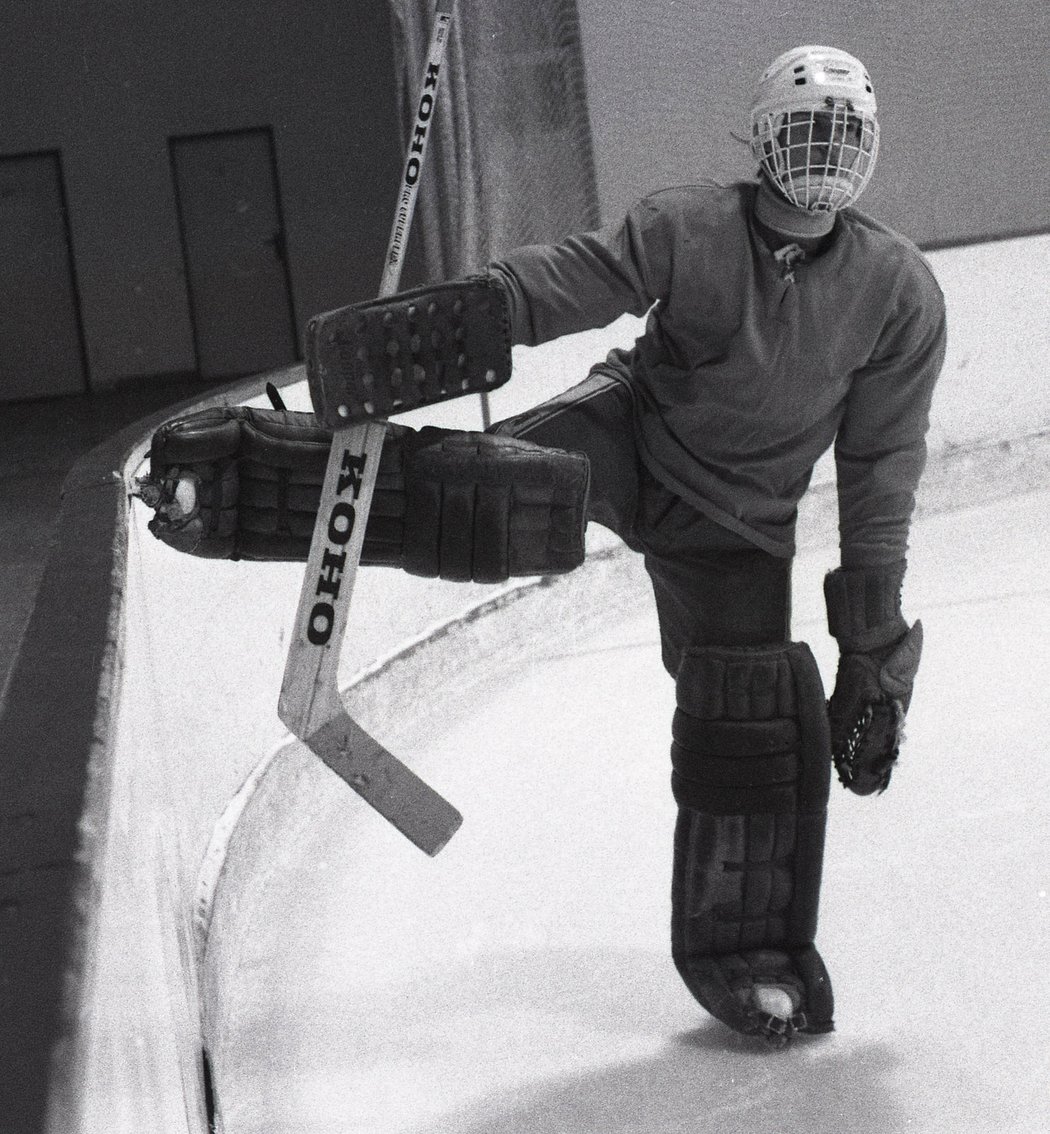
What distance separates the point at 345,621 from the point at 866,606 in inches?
23.1

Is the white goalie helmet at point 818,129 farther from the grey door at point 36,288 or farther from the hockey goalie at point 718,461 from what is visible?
the grey door at point 36,288

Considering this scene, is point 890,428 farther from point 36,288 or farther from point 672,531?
point 36,288

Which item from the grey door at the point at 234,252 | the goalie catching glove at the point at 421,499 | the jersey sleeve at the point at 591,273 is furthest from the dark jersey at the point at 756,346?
the grey door at the point at 234,252

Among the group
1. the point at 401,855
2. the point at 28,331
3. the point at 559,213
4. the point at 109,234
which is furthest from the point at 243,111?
the point at 401,855

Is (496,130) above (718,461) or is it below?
above

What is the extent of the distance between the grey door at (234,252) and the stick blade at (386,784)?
6.92 metres

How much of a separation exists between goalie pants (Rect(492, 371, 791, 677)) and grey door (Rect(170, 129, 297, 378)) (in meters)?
6.84

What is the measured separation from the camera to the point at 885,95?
4.30 meters

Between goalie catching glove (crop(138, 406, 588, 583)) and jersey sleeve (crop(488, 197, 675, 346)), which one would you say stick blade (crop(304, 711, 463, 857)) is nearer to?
goalie catching glove (crop(138, 406, 588, 583))

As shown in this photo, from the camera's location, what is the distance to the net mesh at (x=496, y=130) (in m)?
3.37

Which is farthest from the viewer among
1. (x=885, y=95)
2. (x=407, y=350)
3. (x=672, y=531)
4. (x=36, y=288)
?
(x=36, y=288)

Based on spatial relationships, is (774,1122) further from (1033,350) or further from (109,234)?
(109,234)

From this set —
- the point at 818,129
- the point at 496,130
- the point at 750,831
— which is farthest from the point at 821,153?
the point at 496,130

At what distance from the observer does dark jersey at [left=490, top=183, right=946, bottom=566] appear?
1527mm
